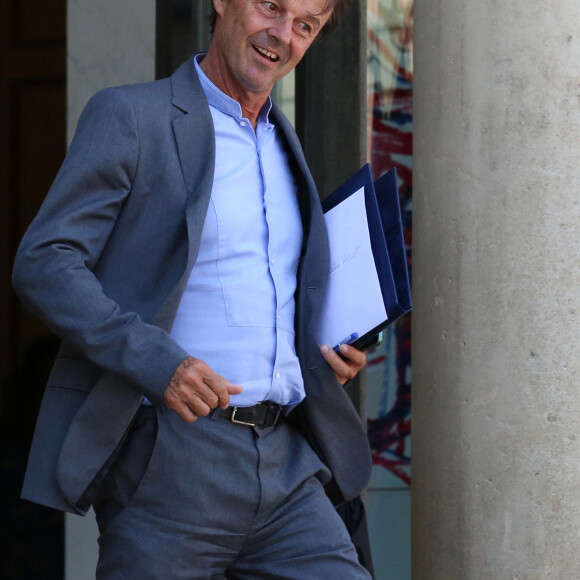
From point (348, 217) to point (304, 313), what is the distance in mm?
249

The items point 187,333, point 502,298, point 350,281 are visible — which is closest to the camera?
point 187,333

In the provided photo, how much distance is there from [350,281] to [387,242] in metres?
0.12

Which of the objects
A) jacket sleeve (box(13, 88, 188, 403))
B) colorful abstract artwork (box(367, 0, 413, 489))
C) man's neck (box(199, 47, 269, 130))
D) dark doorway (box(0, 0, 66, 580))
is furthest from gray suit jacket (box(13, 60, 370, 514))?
colorful abstract artwork (box(367, 0, 413, 489))

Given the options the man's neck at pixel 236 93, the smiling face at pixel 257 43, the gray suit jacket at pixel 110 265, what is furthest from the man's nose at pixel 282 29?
the gray suit jacket at pixel 110 265

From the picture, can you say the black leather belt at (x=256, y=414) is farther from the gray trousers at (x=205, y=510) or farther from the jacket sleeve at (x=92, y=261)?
the jacket sleeve at (x=92, y=261)

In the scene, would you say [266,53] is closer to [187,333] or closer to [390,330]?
[187,333]

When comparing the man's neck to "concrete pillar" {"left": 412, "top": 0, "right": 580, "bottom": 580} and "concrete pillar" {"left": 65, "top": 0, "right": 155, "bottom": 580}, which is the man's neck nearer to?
"concrete pillar" {"left": 412, "top": 0, "right": 580, "bottom": 580}

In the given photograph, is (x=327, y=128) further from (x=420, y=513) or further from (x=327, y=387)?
(x=327, y=387)

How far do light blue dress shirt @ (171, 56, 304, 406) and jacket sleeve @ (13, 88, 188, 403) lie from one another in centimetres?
19

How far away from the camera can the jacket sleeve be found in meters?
2.18

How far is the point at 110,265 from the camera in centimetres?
234

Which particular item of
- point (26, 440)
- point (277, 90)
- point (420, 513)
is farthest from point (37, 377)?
point (420, 513)

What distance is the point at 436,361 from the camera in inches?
126

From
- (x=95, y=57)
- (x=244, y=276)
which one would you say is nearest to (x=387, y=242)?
(x=244, y=276)
